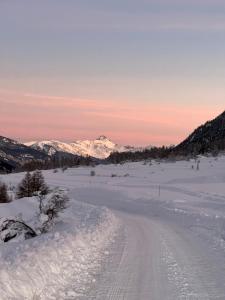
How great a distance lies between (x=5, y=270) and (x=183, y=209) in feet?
A: 64.0

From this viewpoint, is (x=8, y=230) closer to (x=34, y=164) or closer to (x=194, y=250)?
(x=194, y=250)

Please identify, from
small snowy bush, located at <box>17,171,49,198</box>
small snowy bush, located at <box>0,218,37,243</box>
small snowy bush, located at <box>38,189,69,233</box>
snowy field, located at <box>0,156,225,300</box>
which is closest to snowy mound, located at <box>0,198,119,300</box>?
snowy field, located at <box>0,156,225,300</box>

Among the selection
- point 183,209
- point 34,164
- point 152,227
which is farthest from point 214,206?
point 34,164

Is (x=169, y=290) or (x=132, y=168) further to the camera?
(x=132, y=168)

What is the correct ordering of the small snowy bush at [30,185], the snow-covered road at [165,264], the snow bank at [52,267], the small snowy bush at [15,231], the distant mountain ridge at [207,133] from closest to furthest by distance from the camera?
the snow bank at [52,267]
the snow-covered road at [165,264]
the small snowy bush at [15,231]
the small snowy bush at [30,185]
the distant mountain ridge at [207,133]

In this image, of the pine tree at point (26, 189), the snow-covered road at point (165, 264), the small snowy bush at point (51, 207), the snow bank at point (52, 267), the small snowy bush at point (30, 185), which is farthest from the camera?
the small snowy bush at point (30, 185)

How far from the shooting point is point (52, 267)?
10.6m

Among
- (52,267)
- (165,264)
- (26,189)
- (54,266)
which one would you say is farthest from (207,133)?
(52,267)

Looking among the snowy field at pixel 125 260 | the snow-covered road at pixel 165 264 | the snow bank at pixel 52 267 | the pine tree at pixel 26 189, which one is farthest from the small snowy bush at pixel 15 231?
the pine tree at pixel 26 189

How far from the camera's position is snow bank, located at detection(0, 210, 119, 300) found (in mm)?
8955

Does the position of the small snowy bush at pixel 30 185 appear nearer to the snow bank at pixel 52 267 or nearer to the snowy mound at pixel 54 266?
the snowy mound at pixel 54 266

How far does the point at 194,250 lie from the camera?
14742mm

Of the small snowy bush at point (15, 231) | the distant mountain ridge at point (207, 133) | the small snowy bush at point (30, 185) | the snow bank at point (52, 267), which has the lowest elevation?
the small snowy bush at point (15, 231)

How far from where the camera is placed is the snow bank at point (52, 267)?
29.4ft
